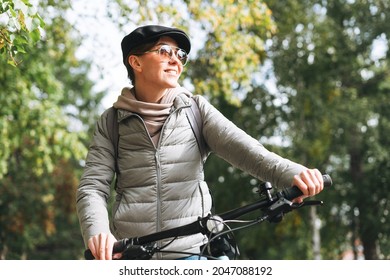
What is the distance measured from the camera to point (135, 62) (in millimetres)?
2896

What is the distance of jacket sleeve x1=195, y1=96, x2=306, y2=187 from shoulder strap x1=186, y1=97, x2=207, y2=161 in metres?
0.02

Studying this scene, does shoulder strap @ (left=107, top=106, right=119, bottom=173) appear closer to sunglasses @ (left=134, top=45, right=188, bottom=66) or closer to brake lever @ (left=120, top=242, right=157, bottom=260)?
sunglasses @ (left=134, top=45, right=188, bottom=66)

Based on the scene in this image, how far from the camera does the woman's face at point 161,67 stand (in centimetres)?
281

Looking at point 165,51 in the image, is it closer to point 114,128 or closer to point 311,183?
point 114,128

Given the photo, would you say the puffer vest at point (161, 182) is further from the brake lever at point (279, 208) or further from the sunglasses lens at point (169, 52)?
the brake lever at point (279, 208)

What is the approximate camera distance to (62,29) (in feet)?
→ 38.0

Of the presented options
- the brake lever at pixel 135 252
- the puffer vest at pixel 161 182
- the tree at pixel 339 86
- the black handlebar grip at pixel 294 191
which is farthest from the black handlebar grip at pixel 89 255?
the tree at pixel 339 86

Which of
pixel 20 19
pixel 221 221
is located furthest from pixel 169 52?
pixel 20 19

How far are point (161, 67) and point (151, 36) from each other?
14 cm

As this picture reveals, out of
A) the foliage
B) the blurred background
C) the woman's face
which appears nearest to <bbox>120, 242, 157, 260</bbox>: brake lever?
the woman's face

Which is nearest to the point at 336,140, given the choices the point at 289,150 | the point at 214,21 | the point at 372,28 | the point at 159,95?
the point at 289,150

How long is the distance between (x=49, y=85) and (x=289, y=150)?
5.81 metres

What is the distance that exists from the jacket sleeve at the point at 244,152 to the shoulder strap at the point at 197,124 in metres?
0.02
